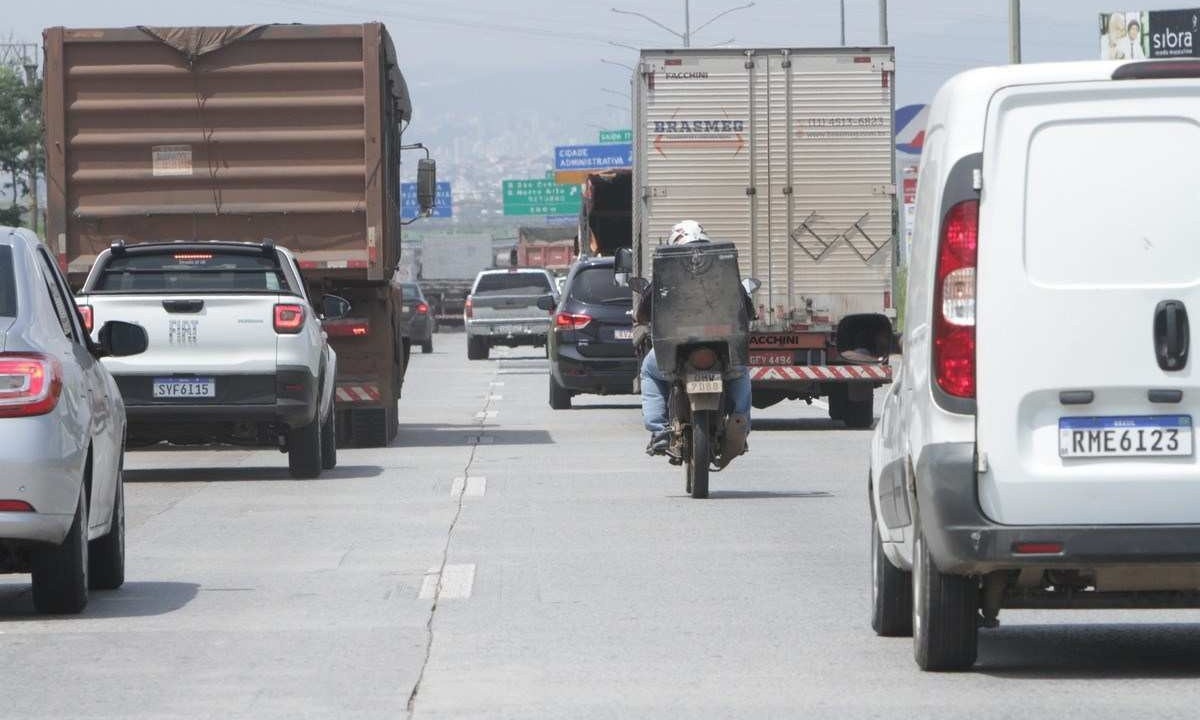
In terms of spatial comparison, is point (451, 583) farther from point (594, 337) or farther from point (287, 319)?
point (594, 337)

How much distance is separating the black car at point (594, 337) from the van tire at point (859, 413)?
3578mm

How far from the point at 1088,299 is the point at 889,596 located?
1.88 metres

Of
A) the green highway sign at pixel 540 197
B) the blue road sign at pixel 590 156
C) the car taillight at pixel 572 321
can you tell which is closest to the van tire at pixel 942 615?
the car taillight at pixel 572 321

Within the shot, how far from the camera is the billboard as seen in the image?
2714 inches

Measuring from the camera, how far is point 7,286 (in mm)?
10008

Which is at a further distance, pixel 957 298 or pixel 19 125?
pixel 19 125

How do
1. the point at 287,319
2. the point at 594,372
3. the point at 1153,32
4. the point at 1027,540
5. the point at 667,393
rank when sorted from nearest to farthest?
the point at 1027,540 → the point at 667,393 → the point at 287,319 → the point at 594,372 → the point at 1153,32

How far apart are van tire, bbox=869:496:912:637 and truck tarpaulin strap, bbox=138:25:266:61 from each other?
1327 cm

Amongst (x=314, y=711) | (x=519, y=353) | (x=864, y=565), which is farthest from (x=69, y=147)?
(x=519, y=353)

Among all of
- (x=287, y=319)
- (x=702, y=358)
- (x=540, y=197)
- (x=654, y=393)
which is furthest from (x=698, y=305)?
(x=540, y=197)

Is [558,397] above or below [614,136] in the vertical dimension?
below

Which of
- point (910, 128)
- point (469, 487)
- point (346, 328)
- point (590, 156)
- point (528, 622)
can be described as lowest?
point (469, 487)

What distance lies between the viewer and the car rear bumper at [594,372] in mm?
27750

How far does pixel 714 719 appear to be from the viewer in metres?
7.46
